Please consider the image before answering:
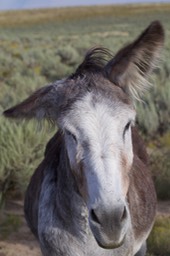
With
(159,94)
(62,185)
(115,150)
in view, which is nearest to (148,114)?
(159,94)

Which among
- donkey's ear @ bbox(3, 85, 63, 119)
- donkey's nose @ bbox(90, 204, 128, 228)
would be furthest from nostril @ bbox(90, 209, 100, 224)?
donkey's ear @ bbox(3, 85, 63, 119)

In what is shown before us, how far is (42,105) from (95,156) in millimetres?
813

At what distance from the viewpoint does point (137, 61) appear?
391 cm

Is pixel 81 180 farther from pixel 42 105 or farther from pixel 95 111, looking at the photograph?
pixel 42 105

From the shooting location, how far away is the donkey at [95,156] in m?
3.44

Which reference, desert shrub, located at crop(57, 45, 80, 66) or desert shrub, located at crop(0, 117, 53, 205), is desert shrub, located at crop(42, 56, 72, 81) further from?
desert shrub, located at crop(0, 117, 53, 205)

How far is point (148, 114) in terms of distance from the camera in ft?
37.8

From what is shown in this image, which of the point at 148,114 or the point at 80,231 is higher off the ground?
the point at 80,231

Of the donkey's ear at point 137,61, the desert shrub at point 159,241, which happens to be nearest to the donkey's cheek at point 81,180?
the donkey's ear at point 137,61

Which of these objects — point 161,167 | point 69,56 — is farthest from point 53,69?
point 161,167

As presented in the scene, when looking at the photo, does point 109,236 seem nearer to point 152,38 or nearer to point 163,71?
point 152,38

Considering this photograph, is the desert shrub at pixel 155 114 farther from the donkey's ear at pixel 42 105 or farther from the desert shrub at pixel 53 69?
the desert shrub at pixel 53 69

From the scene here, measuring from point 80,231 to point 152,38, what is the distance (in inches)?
57.5

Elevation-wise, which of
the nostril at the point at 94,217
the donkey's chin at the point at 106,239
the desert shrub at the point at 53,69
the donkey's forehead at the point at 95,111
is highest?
the donkey's forehead at the point at 95,111
